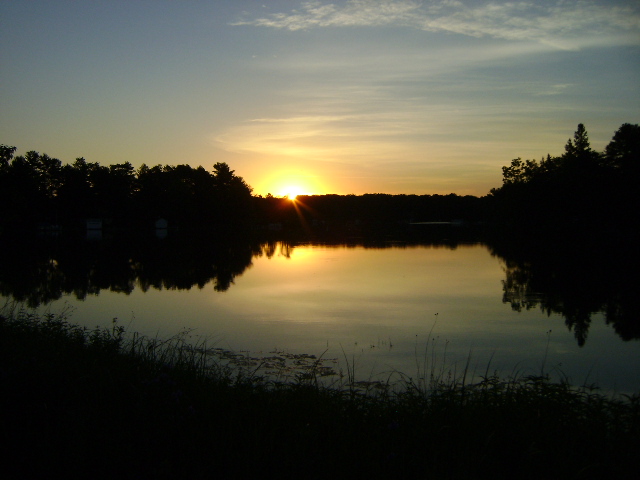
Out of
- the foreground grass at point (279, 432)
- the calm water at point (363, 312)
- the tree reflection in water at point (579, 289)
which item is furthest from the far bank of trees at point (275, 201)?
the tree reflection in water at point (579, 289)

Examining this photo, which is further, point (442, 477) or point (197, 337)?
point (197, 337)

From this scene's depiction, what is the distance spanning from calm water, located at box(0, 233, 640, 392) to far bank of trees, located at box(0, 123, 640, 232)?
16.4 ft

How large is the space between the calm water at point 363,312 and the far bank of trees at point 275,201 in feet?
16.4

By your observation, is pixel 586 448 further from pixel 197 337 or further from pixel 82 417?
pixel 197 337

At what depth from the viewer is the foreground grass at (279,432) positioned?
496 cm

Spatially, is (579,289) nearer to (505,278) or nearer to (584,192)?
(505,278)

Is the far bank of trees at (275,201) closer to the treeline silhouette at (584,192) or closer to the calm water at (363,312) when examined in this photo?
the treeline silhouette at (584,192)

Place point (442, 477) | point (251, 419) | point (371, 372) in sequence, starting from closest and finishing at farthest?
point (442, 477) → point (251, 419) → point (371, 372)

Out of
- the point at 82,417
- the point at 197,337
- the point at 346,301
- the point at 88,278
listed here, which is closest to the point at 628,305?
the point at 346,301

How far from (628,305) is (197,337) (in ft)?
46.4

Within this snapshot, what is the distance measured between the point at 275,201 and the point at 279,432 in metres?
153

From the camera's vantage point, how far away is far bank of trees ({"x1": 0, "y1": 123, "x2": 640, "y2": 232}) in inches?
2331

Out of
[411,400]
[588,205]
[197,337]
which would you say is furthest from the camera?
[588,205]

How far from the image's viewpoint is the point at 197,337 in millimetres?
13758
